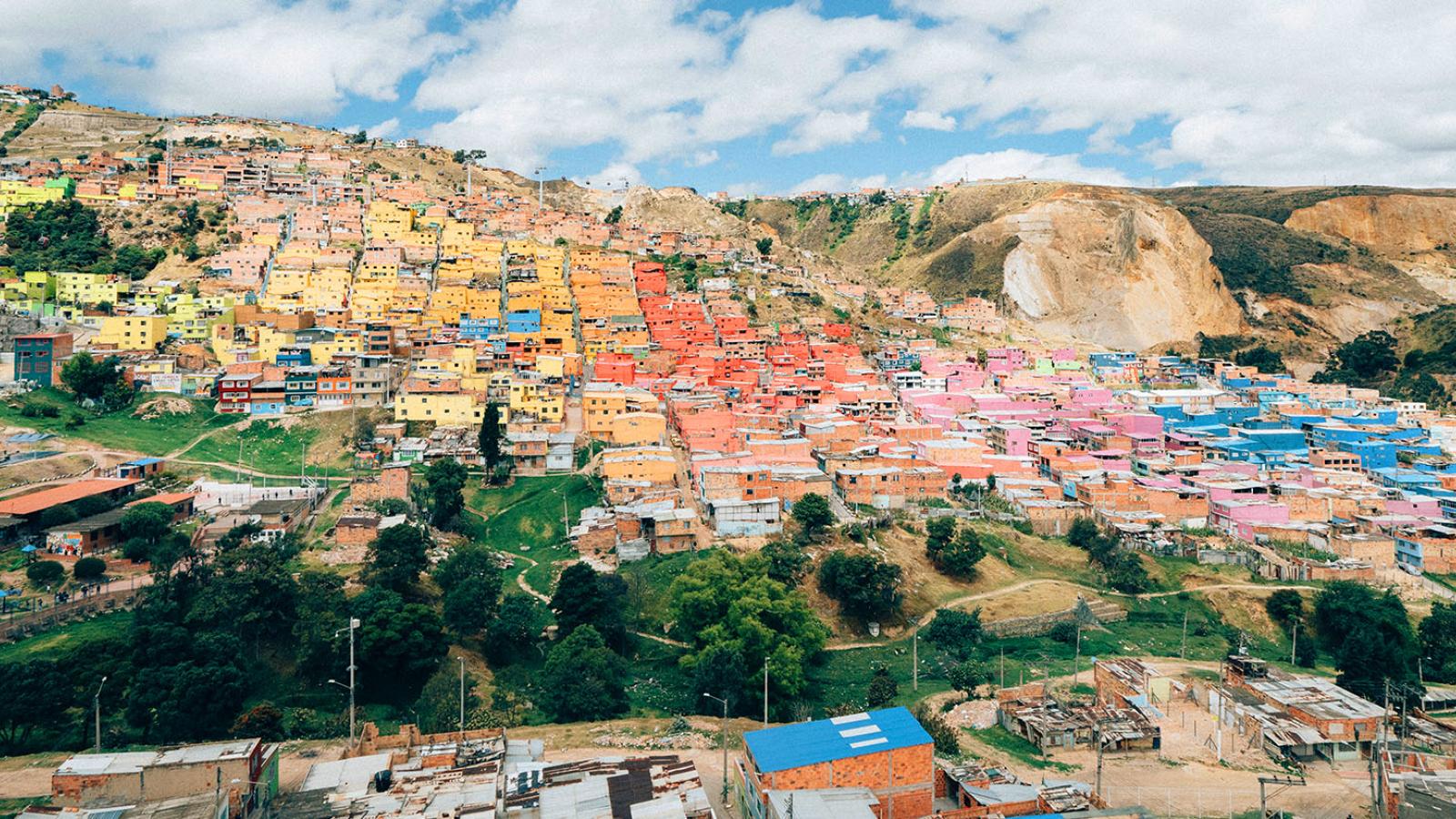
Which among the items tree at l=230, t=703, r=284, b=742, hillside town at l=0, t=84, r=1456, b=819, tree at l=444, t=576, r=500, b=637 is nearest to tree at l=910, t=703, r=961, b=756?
hillside town at l=0, t=84, r=1456, b=819

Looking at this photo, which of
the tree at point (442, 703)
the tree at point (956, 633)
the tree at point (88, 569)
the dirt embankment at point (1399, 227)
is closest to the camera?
the tree at point (442, 703)

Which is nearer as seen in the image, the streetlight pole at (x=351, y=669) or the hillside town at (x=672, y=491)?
the hillside town at (x=672, y=491)

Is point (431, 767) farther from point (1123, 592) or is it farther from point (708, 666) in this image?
point (1123, 592)

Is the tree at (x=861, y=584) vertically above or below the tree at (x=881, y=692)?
above

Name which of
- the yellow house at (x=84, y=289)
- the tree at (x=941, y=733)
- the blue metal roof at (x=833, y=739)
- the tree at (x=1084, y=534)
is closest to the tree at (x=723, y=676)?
the tree at (x=941, y=733)

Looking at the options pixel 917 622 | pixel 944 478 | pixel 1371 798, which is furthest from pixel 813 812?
pixel 944 478

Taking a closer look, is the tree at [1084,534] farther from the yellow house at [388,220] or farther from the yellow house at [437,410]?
the yellow house at [388,220]

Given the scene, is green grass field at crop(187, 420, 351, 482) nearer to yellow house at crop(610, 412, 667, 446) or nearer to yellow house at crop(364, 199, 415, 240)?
yellow house at crop(610, 412, 667, 446)

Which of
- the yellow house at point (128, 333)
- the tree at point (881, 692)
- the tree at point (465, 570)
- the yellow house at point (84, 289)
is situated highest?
the yellow house at point (84, 289)
